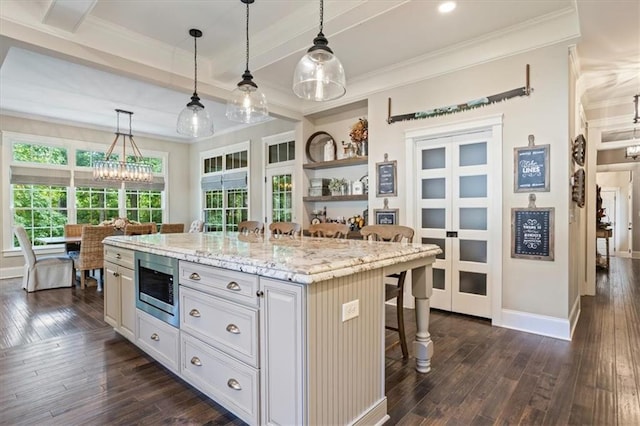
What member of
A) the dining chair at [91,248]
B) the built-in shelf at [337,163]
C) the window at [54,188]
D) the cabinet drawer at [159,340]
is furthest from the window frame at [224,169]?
the cabinet drawer at [159,340]

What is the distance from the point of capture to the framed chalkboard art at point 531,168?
3344 millimetres

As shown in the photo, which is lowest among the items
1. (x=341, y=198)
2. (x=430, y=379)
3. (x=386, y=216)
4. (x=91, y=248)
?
(x=430, y=379)

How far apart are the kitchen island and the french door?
1930 millimetres

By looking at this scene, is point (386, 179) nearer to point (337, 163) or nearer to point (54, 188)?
point (337, 163)

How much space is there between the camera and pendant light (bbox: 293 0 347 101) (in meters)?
2.29

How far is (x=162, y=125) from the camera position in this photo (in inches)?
283

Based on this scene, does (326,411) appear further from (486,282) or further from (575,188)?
(575,188)

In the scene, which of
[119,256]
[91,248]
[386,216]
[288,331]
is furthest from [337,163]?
[91,248]

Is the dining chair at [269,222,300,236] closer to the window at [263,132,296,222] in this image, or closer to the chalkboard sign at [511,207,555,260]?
the window at [263,132,296,222]

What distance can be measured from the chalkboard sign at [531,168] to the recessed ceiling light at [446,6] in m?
1.54

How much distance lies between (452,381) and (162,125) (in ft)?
23.4

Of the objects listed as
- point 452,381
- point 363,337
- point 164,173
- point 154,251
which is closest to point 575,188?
point 452,381

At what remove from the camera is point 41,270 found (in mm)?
5211

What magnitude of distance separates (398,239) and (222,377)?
1773 mm
